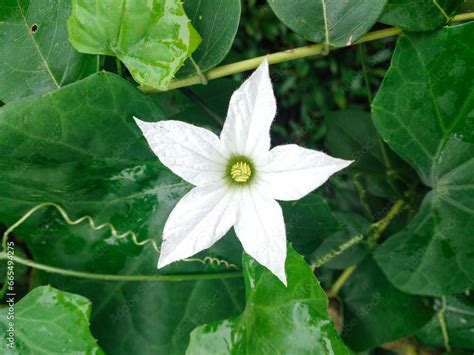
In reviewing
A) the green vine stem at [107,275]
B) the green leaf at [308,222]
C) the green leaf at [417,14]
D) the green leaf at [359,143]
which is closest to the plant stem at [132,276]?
the green vine stem at [107,275]

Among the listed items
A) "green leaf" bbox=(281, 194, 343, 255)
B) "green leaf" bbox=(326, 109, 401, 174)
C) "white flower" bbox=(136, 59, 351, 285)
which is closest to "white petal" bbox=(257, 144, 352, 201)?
"white flower" bbox=(136, 59, 351, 285)

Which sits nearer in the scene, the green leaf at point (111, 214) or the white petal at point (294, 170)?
the white petal at point (294, 170)

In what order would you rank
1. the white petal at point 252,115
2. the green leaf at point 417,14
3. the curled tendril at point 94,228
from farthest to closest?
the curled tendril at point 94,228 → the green leaf at point 417,14 → the white petal at point 252,115

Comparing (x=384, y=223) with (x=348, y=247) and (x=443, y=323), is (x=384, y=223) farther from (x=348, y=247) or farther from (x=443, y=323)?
(x=443, y=323)

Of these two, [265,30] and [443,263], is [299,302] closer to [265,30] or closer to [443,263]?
[443,263]

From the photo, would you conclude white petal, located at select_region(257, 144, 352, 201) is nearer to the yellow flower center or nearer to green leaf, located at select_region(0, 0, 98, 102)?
the yellow flower center

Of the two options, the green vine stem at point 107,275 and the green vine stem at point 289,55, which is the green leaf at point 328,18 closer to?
the green vine stem at point 289,55
